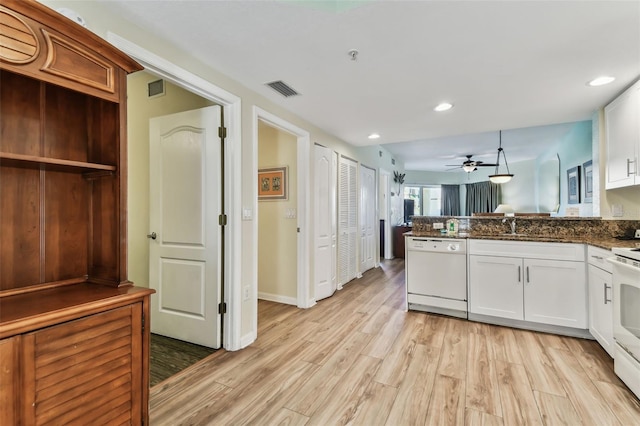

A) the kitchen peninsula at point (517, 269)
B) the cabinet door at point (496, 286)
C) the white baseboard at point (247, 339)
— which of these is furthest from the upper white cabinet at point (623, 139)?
the white baseboard at point (247, 339)

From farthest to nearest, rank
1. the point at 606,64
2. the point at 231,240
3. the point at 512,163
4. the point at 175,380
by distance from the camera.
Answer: the point at 512,163
the point at 231,240
the point at 606,64
the point at 175,380

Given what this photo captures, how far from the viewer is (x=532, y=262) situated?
281cm

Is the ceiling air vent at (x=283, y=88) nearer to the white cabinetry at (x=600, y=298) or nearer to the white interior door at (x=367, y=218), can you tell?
the white interior door at (x=367, y=218)

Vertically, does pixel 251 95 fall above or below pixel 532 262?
above

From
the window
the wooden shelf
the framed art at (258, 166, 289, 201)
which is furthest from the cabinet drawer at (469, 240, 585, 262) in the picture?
the window

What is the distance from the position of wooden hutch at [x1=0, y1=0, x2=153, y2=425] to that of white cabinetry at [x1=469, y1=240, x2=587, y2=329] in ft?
9.90

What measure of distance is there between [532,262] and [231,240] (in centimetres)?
283

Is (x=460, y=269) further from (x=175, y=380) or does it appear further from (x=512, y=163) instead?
(x=512, y=163)

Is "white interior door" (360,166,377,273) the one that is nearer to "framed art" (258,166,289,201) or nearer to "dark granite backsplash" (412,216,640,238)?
"dark granite backsplash" (412,216,640,238)

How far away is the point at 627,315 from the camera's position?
1907 millimetres

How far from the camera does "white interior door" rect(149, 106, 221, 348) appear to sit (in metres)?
2.42

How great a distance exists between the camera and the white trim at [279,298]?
142 inches

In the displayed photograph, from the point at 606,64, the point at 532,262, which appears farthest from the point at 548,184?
the point at 606,64

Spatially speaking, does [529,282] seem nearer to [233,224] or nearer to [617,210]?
[617,210]
